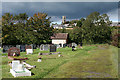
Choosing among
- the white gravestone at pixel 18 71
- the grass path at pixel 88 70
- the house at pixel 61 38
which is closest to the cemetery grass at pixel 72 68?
the grass path at pixel 88 70

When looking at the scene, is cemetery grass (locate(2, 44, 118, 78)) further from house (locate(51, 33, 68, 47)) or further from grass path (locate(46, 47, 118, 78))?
house (locate(51, 33, 68, 47))

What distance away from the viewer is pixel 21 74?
33.5 feet

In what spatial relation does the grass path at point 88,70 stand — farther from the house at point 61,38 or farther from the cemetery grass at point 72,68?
the house at point 61,38

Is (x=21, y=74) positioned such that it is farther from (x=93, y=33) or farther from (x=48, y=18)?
(x=93, y=33)

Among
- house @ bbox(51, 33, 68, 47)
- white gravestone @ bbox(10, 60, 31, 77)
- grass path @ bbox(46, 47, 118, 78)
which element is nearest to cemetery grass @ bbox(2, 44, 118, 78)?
grass path @ bbox(46, 47, 118, 78)

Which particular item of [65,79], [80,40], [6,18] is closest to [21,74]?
[65,79]

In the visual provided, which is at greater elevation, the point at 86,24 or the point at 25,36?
the point at 86,24

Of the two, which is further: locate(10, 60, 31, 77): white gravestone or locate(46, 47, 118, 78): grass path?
locate(46, 47, 118, 78): grass path

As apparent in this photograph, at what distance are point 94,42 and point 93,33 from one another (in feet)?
10.3

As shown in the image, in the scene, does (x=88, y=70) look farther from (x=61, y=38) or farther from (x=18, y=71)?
(x=61, y=38)

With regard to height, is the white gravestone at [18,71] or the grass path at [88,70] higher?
the white gravestone at [18,71]

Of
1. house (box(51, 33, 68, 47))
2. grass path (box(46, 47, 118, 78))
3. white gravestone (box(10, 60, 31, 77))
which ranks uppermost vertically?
house (box(51, 33, 68, 47))

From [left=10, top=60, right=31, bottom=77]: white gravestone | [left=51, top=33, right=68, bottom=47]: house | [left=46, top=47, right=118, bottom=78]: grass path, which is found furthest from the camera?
[left=51, top=33, right=68, bottom=47]: house

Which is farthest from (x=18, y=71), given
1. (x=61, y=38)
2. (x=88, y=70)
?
(x=61, y=38)
